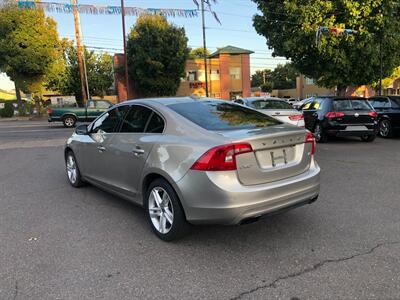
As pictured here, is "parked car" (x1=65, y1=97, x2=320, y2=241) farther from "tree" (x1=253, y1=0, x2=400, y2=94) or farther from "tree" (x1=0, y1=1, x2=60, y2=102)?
"tree" (x1=0, y1=1, x2=60, y2=102)

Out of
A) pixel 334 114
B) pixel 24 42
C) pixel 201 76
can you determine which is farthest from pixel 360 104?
pixel 201 76

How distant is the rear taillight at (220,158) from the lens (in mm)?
3324

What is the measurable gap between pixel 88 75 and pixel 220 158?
130ft

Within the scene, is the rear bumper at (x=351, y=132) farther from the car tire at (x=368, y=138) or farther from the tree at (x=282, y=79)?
the tree at (x=282, y=79)

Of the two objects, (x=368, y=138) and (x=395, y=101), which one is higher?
(x=395, y=101)

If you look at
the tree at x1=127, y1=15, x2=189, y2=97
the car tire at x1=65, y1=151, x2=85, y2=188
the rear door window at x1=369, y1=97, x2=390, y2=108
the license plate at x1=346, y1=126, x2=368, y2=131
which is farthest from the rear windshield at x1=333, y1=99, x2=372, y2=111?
the tree at x1=127, y1=15, x2=189, y2=97

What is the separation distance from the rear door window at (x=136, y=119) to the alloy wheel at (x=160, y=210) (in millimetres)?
834

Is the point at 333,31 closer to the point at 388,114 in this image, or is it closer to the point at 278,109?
the point at 388,114

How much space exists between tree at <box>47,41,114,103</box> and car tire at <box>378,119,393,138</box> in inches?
1273

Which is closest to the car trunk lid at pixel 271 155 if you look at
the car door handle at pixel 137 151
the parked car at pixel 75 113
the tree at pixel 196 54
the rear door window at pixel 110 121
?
the car door handle at pixel 137 151

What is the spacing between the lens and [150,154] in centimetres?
396

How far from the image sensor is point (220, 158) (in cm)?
332

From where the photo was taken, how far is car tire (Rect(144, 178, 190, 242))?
3.66 m

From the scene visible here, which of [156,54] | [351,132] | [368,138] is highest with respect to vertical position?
[156,54]
